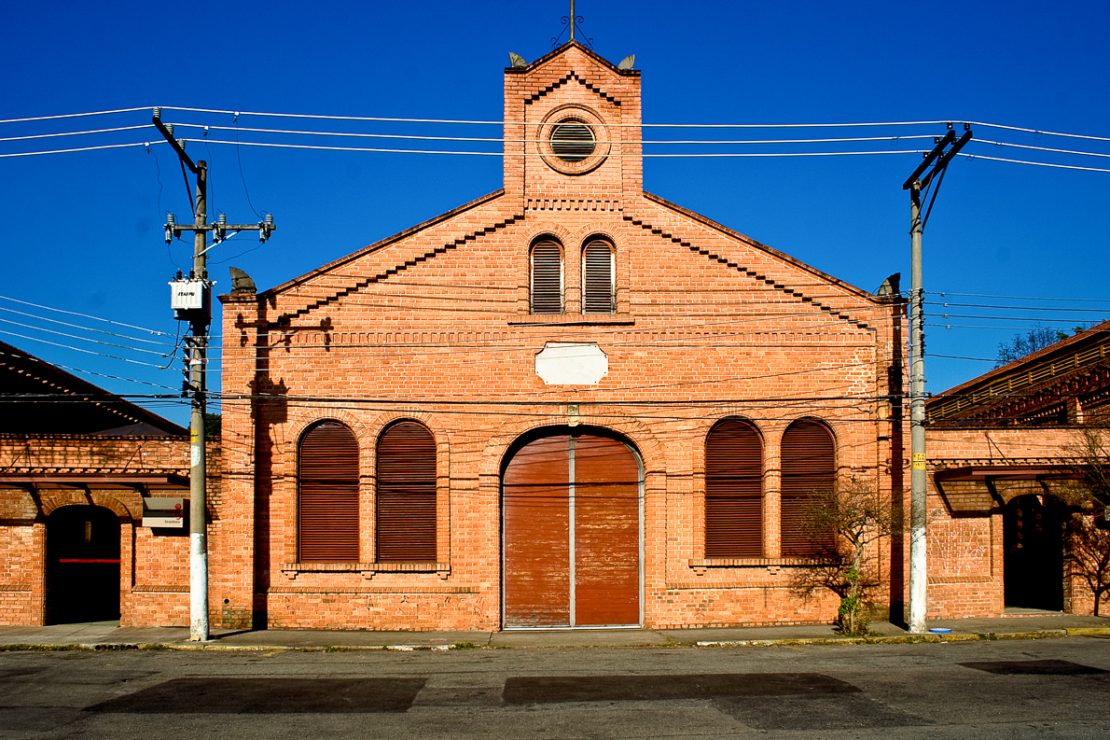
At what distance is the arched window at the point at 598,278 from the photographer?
19.1m

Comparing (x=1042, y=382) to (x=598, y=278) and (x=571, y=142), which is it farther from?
(x=571, y=142)

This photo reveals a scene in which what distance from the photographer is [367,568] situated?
59.8 feet

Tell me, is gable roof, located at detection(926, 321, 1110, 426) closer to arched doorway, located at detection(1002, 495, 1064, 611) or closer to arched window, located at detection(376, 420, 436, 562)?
arched doorway, located at detection(1002, 495, 1064, 611)

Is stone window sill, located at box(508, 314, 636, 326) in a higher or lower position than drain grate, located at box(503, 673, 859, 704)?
higher

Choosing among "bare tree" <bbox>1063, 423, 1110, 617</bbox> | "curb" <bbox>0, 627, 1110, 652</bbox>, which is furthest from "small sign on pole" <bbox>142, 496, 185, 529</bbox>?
"bare tree" <bbox>1063, 423, 1110, 617</bbox>

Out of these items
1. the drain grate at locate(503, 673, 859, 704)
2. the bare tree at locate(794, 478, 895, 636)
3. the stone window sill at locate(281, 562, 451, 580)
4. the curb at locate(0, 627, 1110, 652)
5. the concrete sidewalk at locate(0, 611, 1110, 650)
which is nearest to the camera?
the drain grate at locate(503, 673, 859, 704)

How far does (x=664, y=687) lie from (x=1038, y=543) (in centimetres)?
1203

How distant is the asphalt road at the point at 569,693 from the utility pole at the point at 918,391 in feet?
4.55

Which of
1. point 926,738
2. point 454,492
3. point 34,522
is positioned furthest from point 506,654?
point 34,522

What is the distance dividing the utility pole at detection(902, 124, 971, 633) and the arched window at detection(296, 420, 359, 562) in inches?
428

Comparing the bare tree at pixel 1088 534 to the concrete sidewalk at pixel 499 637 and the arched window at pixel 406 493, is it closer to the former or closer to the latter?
the concrete sidewalk at pixel 499 637

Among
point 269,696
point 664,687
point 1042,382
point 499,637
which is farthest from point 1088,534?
point 269,696

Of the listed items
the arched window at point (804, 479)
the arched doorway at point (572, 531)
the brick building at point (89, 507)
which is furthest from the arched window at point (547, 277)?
the brick building at point (89, 507)

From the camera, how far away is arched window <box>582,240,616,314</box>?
62.7 feet
